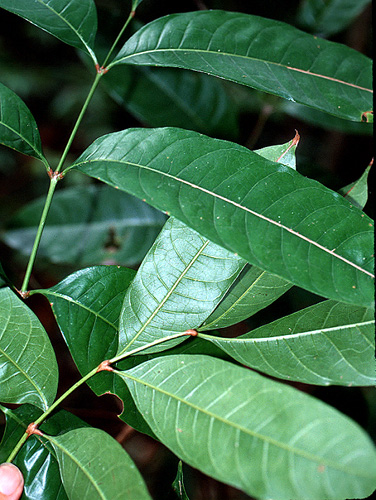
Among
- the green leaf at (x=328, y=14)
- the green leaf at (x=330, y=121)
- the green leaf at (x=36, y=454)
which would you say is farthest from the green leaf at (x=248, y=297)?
the green leaf at (x=328, y=14)

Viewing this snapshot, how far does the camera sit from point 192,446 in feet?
1.44

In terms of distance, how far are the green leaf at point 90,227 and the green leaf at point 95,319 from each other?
0.76m

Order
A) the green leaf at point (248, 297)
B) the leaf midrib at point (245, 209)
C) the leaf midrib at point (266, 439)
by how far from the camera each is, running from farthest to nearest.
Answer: the green leaf at point (248, 297), the leaf midrib at point (245, 209), the leaf midrib at point (266, 439)

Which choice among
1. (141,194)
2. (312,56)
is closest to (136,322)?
(141,194)

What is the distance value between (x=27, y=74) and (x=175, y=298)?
2.03 metres

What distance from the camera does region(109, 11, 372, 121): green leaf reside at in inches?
A: 24.7

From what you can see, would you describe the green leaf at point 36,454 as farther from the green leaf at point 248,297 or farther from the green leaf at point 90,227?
the green leaf at point 90,227

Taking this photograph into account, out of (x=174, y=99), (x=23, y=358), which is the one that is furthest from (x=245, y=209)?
(x=174, y=99)

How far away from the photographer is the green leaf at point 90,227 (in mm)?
1407

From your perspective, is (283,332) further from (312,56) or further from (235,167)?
(312,56)

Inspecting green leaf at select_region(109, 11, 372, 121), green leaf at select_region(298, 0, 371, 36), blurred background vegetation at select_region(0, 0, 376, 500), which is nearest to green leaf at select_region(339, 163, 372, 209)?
green leaf at select_region(109, 11, 372, 121)

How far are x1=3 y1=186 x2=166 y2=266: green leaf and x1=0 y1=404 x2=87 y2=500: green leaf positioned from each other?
803 millimetres

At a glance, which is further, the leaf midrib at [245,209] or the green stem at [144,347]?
the green stem at [144,347]

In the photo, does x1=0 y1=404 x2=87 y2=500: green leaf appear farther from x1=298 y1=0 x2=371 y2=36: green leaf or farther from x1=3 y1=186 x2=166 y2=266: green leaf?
x1=298 y1=0 x2=371 y2=36: green leaf
